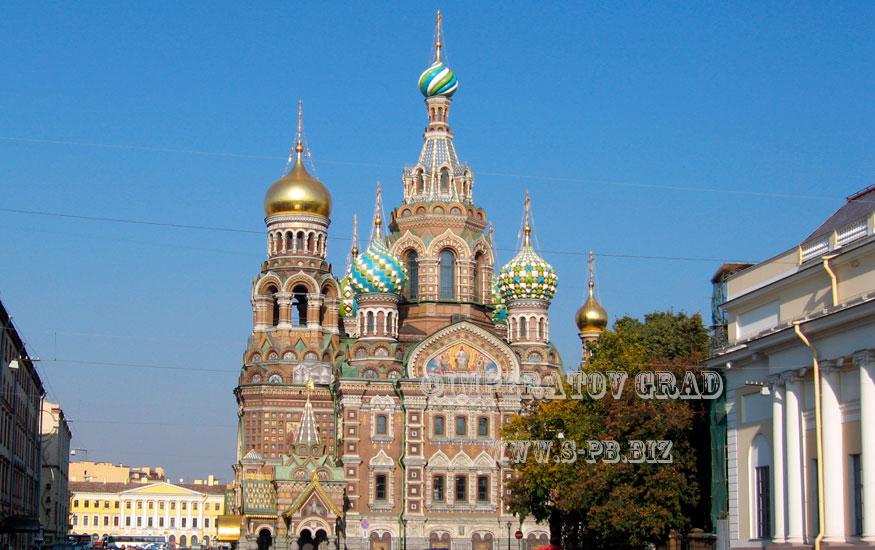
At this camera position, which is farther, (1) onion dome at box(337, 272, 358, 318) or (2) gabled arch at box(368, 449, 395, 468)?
(1) onion dome at box(337, 272, 358, 318)

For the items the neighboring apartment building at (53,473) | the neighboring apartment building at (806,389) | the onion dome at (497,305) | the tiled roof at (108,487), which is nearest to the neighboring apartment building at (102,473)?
the tiled roof at (108,487)

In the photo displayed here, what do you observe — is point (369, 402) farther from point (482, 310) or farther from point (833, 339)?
point (833, 339)

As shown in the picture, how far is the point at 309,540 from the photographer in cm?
6050

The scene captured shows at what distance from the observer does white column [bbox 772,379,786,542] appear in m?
29.2

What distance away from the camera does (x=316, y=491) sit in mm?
60031

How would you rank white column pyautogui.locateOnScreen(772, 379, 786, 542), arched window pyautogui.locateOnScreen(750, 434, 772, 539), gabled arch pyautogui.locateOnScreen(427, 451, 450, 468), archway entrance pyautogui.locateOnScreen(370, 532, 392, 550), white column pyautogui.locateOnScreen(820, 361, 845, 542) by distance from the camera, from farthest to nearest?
gabled arch pyautogui.locateOnScreen(427, 451, 450, 468) < archway entrance pyautogui.locateOnScreen(370, 532, 392, 550) < arched window pyautogui.locateOnScreen(750, 434, 772, 539) < white column pyautogui.locateOnScreen(772, 379, 786, 542) < white column pyautogui.locateOnScreen(820, 361, 845, 542)

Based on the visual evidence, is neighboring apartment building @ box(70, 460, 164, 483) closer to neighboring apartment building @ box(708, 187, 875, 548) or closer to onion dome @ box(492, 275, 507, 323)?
onion dome @ box(492, 275, 507, 323)

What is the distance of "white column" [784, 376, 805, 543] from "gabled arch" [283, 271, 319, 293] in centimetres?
4212

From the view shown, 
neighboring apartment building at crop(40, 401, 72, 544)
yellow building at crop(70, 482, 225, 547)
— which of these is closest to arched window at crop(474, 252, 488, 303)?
neighboring apartment building at crop(40, 401, 72, 544)

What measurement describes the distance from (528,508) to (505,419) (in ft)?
50.1

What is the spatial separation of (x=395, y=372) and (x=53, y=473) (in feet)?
86.5

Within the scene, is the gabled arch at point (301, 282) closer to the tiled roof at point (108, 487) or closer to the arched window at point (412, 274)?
the arched window at point (412, 274)

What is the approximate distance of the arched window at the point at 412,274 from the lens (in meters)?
70.3

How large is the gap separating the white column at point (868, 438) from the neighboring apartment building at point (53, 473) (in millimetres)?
53003
